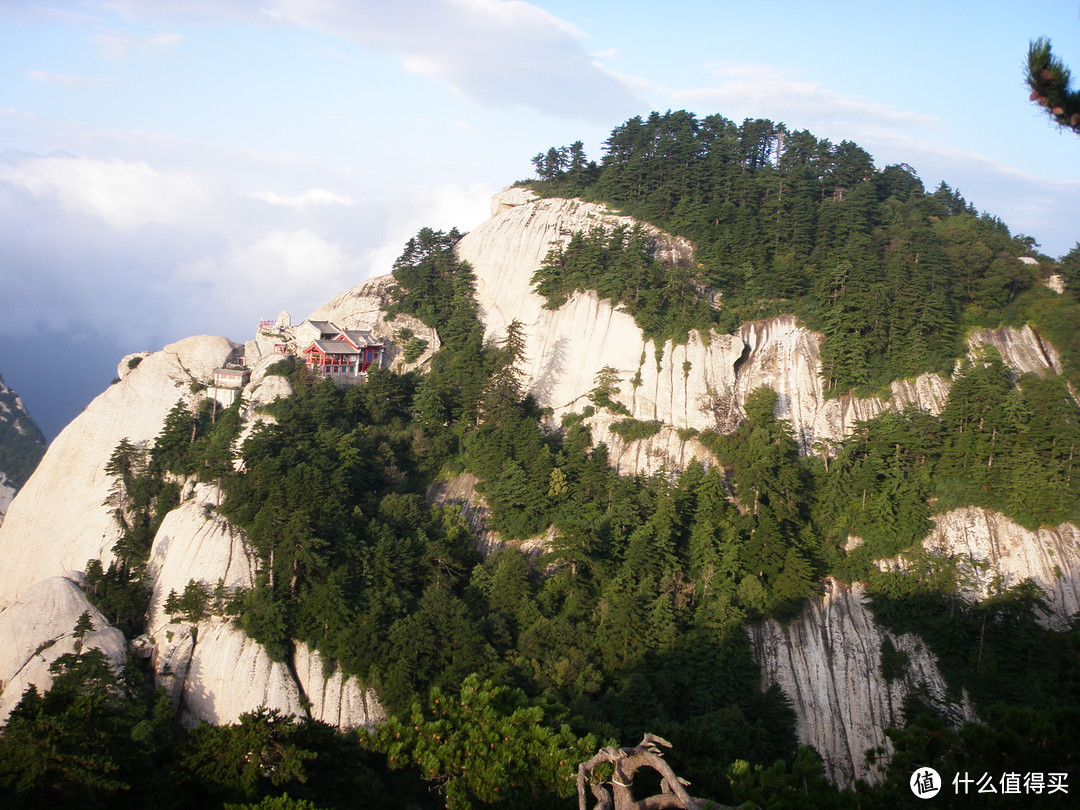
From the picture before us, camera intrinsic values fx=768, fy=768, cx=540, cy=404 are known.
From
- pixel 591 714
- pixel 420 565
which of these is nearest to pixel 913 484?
pixel 591 714

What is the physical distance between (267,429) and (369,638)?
37.6 ft

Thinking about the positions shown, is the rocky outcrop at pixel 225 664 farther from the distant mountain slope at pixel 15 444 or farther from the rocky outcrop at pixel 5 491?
the distant mountain slope at pixel 15 444

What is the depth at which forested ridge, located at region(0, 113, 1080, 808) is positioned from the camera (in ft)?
53.0

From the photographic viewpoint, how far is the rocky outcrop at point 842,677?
26.2 metres

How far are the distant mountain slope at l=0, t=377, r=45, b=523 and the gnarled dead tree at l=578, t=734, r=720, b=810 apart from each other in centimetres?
6999

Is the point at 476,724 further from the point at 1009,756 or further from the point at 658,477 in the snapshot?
the point at 658,477

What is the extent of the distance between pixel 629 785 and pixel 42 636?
23290 millimetres

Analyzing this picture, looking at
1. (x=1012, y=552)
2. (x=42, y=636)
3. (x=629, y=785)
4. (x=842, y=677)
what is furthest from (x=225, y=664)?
(x=1012, y=552)

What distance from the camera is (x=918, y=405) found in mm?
34219
